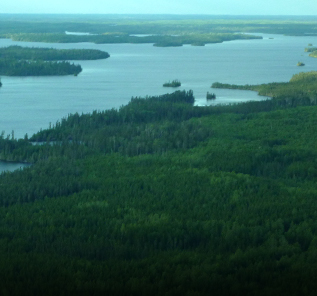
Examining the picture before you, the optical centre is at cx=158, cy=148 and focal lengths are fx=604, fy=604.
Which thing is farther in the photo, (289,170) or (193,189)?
(289,170)

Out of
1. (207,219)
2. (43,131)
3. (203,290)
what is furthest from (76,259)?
(43,131)

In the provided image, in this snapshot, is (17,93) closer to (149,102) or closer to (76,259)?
(149,102)

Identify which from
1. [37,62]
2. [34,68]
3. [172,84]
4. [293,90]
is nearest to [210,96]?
[293,90]

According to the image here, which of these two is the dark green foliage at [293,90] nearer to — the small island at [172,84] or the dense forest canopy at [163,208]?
the small island at [172,84]

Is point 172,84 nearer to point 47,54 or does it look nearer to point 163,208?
point 47,54

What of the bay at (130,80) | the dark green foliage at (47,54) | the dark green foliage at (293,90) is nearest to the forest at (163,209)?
the dark green foliage at (293,90)

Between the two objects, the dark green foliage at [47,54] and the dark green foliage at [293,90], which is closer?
the dark green foliage at [293,90]
